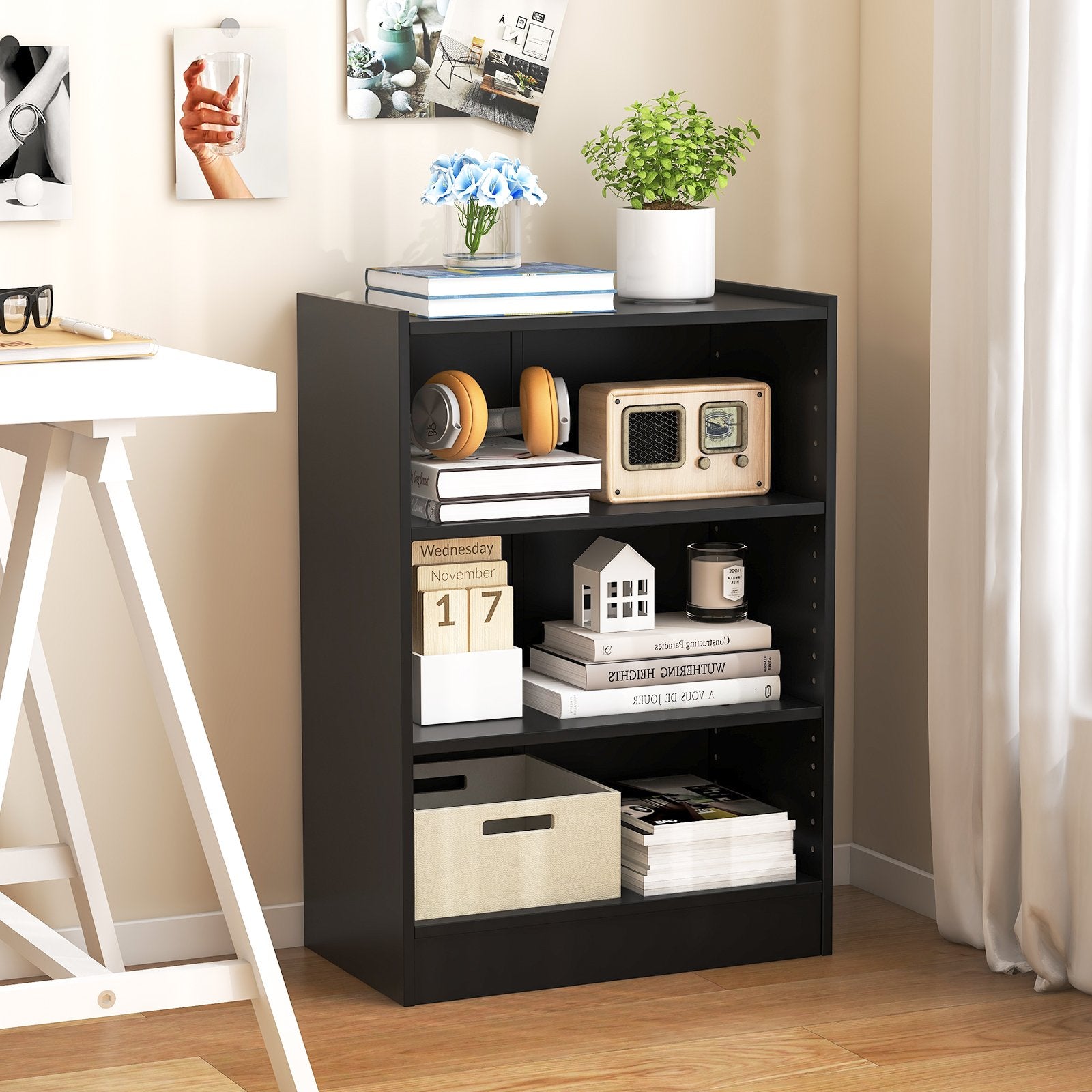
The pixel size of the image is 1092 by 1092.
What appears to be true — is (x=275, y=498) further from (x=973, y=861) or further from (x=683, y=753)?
(x=973, y=861)

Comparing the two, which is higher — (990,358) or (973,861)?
(990,358)

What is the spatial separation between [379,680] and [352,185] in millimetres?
737

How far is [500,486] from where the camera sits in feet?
7.98

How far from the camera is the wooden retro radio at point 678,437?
2541 mm

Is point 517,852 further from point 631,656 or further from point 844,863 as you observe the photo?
point 844,863

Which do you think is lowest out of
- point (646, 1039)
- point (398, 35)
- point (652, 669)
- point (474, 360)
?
point (646, 1039)

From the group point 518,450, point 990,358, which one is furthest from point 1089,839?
point 518,450

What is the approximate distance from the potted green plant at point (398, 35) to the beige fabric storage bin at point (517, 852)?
1030 millimetres

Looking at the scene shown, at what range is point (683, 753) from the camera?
292cm

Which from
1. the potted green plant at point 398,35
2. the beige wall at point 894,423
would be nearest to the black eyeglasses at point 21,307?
the potted green plant at point 398,35

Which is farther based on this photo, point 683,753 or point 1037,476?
point 683,753

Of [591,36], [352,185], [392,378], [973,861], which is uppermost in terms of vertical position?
[591,36]

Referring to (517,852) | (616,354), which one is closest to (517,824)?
(517,852)

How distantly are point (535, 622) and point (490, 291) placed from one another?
0.59 meters
